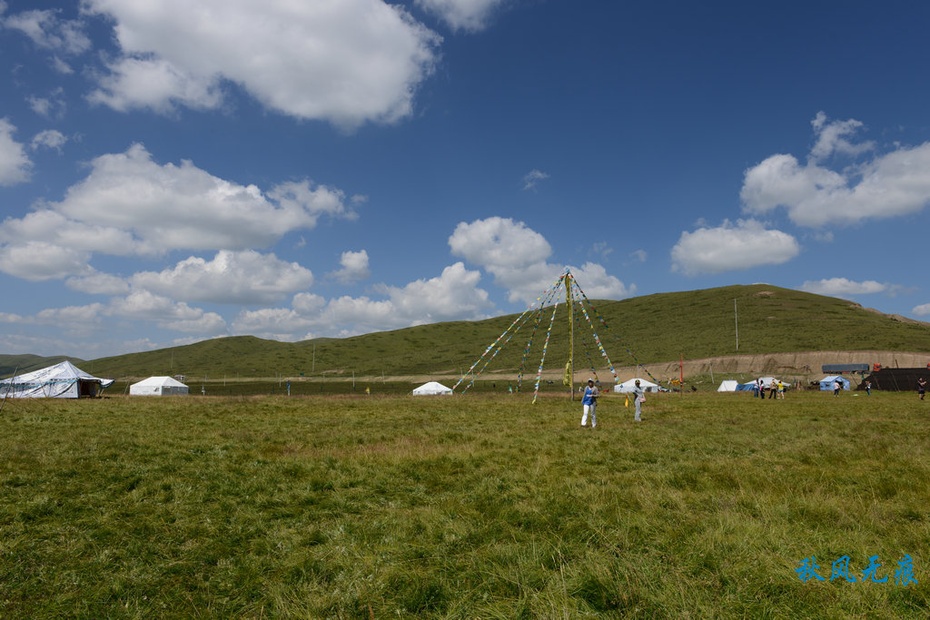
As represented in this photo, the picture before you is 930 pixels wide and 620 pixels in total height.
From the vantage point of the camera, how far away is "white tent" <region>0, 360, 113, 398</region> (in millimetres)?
47906

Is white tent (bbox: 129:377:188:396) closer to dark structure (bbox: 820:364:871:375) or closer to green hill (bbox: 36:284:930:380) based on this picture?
green hill (bbox: 36:284:930:380)

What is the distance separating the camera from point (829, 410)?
27.1 m

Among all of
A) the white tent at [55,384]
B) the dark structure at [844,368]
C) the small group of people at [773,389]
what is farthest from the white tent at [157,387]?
the dark structure at [844,368]

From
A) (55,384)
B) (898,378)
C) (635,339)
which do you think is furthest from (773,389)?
(635,339)

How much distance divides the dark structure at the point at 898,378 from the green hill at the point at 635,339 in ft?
99.7

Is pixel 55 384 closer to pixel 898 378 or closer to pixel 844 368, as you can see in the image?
pixel 898 378

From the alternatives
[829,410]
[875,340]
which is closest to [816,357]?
[875,340]

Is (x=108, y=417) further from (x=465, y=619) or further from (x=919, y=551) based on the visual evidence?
(x=919, y=551)

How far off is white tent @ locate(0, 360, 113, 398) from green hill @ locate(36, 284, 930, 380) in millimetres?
57369

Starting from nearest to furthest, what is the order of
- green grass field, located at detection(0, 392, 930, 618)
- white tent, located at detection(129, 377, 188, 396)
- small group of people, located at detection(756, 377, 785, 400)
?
1. green grass field, located at detection(0, 392, 930, 618)
2. small group of people, located at detection(756, 377, 785, 400)
3. white tent, located at detection(129, 377, 188, 396)

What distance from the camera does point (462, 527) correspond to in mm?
7230

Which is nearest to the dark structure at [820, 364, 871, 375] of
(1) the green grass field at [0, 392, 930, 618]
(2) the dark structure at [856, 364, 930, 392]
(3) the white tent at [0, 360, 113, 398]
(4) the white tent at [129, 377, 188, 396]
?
(2) the dark structure at [856, 364, 930, 392]

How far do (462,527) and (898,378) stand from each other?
63.2m

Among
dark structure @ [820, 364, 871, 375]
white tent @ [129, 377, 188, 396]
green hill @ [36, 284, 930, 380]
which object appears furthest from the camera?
green hill @ [36, 284, 930, 380]
